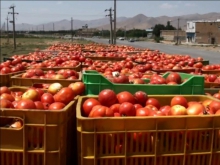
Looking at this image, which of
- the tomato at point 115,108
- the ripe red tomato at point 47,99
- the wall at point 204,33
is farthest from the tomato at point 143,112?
the wall at point 204,33

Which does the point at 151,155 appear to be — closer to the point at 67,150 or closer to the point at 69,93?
the point at 67,150

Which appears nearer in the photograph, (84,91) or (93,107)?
(93,107)

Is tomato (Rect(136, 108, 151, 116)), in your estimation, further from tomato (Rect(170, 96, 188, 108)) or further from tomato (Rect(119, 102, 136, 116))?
tomato (Rect(170, 96, 188, 108))

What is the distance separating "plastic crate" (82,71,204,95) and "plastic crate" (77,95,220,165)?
1.35 metres

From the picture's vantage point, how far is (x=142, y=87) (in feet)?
14.7

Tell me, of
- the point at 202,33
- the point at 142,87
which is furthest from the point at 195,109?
the point at 202,33

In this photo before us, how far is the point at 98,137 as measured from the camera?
2965mm

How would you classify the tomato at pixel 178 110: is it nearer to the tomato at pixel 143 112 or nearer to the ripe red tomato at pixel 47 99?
the tomato at pixel 143 112

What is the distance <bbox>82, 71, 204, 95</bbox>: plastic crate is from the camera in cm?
443

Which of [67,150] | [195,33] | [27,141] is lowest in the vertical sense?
[67,150]

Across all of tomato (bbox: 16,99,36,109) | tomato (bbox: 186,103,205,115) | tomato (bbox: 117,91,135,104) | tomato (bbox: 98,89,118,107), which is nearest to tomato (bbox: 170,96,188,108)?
tomato (bbox: 186,103,205,115)

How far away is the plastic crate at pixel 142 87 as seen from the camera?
443cm

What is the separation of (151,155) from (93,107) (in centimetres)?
94

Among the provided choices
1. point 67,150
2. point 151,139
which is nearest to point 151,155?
point 151,139
